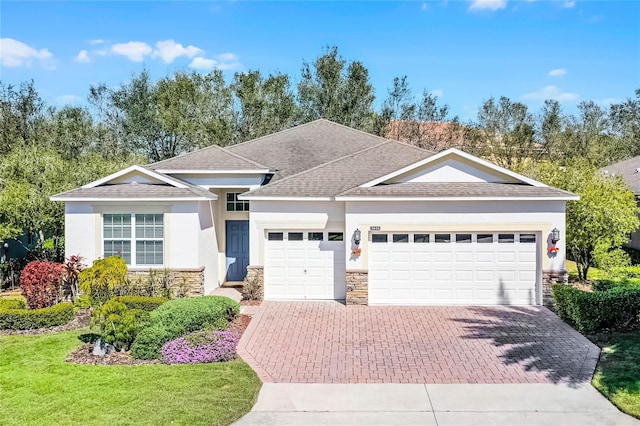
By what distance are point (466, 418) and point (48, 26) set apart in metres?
20.7

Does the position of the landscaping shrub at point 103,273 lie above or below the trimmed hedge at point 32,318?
above

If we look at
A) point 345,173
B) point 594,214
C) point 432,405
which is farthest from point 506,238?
point 432,405

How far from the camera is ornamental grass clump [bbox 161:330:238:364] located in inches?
411

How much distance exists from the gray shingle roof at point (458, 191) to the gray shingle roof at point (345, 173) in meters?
1.33

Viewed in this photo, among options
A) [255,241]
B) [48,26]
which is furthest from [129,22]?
[255,241]

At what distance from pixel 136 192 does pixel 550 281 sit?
1344 cm

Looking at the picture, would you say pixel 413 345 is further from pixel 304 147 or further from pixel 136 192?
pixel 304 147

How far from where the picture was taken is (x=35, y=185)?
66.4ft

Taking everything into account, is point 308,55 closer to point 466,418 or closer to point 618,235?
point 618,235

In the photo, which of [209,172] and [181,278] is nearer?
[181,278]

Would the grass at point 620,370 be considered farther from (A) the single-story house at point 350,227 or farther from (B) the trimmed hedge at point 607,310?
(A) the single-story house at point 350,227

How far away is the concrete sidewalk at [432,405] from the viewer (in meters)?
7.79

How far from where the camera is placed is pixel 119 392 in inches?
343

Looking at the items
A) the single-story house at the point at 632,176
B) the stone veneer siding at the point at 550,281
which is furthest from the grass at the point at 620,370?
the single-story house at the point at 632,176
